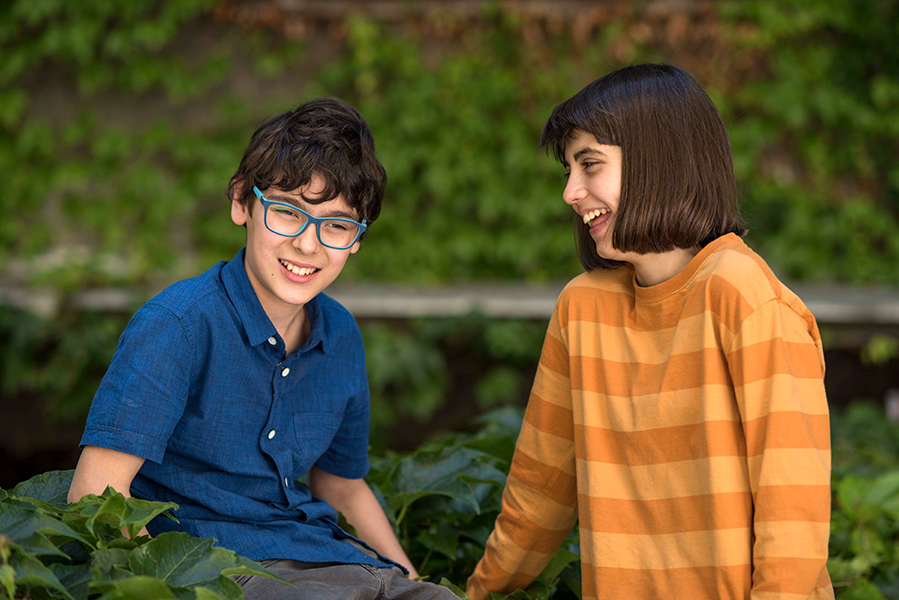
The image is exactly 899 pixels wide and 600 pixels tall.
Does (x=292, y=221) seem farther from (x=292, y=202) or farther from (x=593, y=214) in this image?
(x=593, y=214)

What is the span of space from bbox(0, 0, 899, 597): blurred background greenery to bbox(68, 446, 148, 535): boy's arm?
3336 mm

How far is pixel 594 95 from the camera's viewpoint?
148cm

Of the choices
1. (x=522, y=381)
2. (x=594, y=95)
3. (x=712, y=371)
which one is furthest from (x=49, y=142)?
(x=712, y=371)

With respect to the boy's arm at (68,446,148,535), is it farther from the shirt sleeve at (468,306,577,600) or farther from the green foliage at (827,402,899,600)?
the green foliage at (827,402,899,600)

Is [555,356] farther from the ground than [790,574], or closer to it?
farther from the ground

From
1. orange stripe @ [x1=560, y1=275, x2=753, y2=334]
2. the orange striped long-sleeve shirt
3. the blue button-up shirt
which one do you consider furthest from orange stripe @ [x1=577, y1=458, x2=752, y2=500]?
the blue button-up shirt

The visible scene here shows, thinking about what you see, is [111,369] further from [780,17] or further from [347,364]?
[780,17]

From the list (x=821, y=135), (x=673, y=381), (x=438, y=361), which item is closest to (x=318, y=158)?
(x=673, y=381)

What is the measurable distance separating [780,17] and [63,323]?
14.5ft

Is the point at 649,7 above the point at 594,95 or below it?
above

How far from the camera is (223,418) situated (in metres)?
1.44

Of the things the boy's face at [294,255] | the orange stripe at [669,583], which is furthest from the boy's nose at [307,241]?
the orange stripe at [669,583]

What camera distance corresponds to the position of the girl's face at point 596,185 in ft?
4.80

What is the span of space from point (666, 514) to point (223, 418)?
0.81 m
